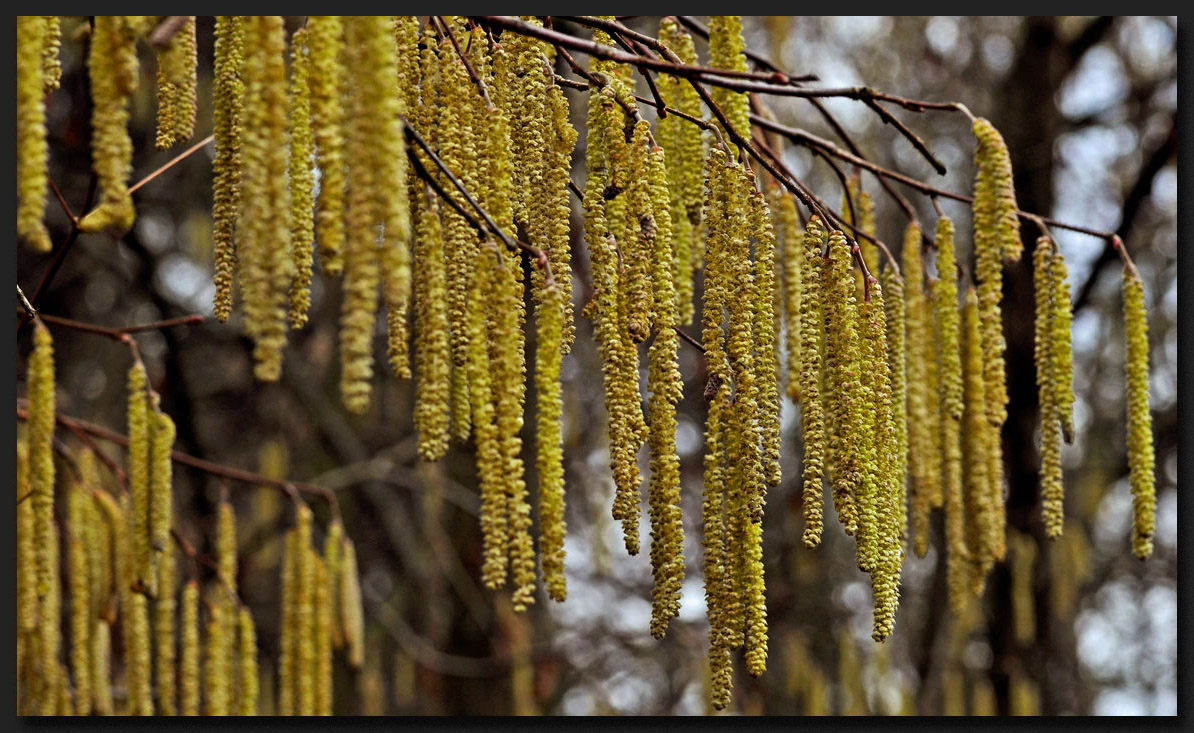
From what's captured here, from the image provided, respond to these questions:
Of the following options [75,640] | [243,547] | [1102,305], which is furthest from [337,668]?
[1102,305]

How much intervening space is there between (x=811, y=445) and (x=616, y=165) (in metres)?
0.34

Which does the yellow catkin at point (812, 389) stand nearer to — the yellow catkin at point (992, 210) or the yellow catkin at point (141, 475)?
the yellow catkin at point (992, 210)

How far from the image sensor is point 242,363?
4785mm

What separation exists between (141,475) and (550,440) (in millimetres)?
659

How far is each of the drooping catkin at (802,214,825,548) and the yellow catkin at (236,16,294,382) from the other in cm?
54

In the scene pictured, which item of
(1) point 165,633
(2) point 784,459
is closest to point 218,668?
(1) point 165,633

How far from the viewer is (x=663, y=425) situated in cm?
120

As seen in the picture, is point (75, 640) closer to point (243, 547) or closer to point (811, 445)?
point (811, 445)

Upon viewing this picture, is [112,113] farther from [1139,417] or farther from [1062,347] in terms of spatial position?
[1139,417]

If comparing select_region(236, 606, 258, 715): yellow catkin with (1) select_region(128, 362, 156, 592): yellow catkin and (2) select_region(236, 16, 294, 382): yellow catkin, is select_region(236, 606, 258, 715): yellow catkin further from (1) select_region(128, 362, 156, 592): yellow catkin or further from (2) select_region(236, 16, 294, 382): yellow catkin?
(2) select_region(236, 16, 294, 382): yellow catkin

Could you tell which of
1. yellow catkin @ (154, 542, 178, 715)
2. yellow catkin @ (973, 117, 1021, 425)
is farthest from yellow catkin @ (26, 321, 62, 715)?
yellow catkin @ (973, 117, 1021, 425)

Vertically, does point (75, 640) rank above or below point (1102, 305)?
below

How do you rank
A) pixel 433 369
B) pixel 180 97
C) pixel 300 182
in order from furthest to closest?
pixel 180 97 → pixel 300 182 → pixel 433 369

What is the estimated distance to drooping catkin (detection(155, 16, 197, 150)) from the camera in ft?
4.34
